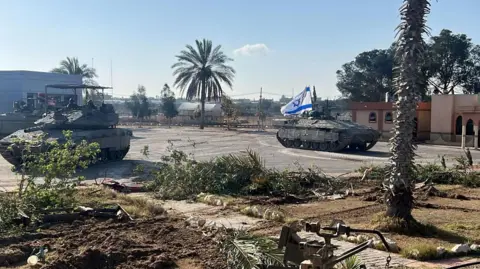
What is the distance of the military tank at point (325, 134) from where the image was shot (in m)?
29.1

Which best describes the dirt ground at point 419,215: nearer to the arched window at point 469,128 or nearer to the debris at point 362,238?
the debris at point 362,238

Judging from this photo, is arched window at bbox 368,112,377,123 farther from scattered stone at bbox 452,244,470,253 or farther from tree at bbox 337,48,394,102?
scattered stone at bbox 452,244,470,253

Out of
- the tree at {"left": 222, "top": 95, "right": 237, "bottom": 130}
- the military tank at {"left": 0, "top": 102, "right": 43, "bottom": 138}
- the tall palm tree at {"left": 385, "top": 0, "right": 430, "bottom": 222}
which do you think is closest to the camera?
the tall palm tree at {"left": 385, "top": 0, "right": 430, "bottom": 222}

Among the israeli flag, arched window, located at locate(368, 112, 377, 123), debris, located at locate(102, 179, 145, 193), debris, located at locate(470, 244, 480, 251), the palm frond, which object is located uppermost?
the israeli flag

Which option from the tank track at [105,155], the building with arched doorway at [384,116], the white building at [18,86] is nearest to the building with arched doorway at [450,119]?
the building with arched doorway at [384,116]

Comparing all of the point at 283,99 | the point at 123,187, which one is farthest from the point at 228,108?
the point at 283,99

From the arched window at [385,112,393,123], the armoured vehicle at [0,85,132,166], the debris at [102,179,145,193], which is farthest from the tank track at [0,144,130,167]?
the arched window at [385,112,393,123]

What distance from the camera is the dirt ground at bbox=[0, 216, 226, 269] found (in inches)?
280

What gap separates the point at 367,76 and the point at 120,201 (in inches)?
1944

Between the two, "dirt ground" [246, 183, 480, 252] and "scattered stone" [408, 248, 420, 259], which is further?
"dirt ground" [246, 183, 480, 252]

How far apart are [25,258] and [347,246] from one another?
4.60 m

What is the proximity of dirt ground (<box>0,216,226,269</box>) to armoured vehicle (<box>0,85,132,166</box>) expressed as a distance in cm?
1153

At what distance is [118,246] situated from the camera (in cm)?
777

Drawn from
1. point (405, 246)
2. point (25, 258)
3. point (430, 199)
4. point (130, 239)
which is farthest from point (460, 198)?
point (25, 258)
